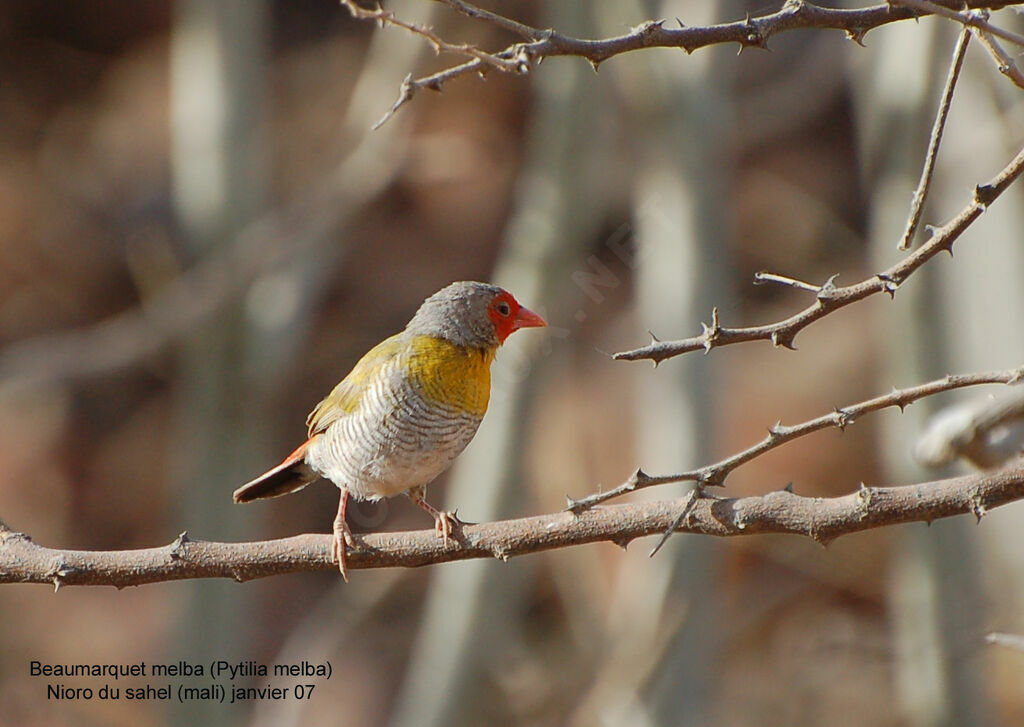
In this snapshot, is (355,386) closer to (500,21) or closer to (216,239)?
(500,21)

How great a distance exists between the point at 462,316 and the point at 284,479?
88 centimetres

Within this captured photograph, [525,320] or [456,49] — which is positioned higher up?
[525,320]

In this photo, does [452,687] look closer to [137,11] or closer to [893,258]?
[893,258]

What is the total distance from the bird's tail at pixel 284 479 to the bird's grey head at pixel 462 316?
66cm

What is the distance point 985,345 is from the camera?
6254mm

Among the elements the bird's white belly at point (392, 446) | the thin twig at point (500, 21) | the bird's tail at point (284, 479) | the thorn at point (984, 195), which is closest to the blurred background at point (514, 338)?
the thin twig at point (500, 21)

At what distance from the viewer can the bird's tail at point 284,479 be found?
3.65 m

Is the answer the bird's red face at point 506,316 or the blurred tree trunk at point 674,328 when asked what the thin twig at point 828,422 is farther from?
the blurred tree trunk at point 674,328

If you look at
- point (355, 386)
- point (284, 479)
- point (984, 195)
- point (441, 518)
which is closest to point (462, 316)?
point (355, 386)

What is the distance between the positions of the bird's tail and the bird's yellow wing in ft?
0.40

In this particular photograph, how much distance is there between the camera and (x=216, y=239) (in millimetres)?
6633

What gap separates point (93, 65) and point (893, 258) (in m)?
10.7

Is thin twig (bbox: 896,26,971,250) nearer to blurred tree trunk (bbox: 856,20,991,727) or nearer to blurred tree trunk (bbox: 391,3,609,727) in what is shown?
blurred tree trunk (bbox: 391,3,609,727)

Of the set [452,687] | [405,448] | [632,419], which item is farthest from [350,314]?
[405,448]
